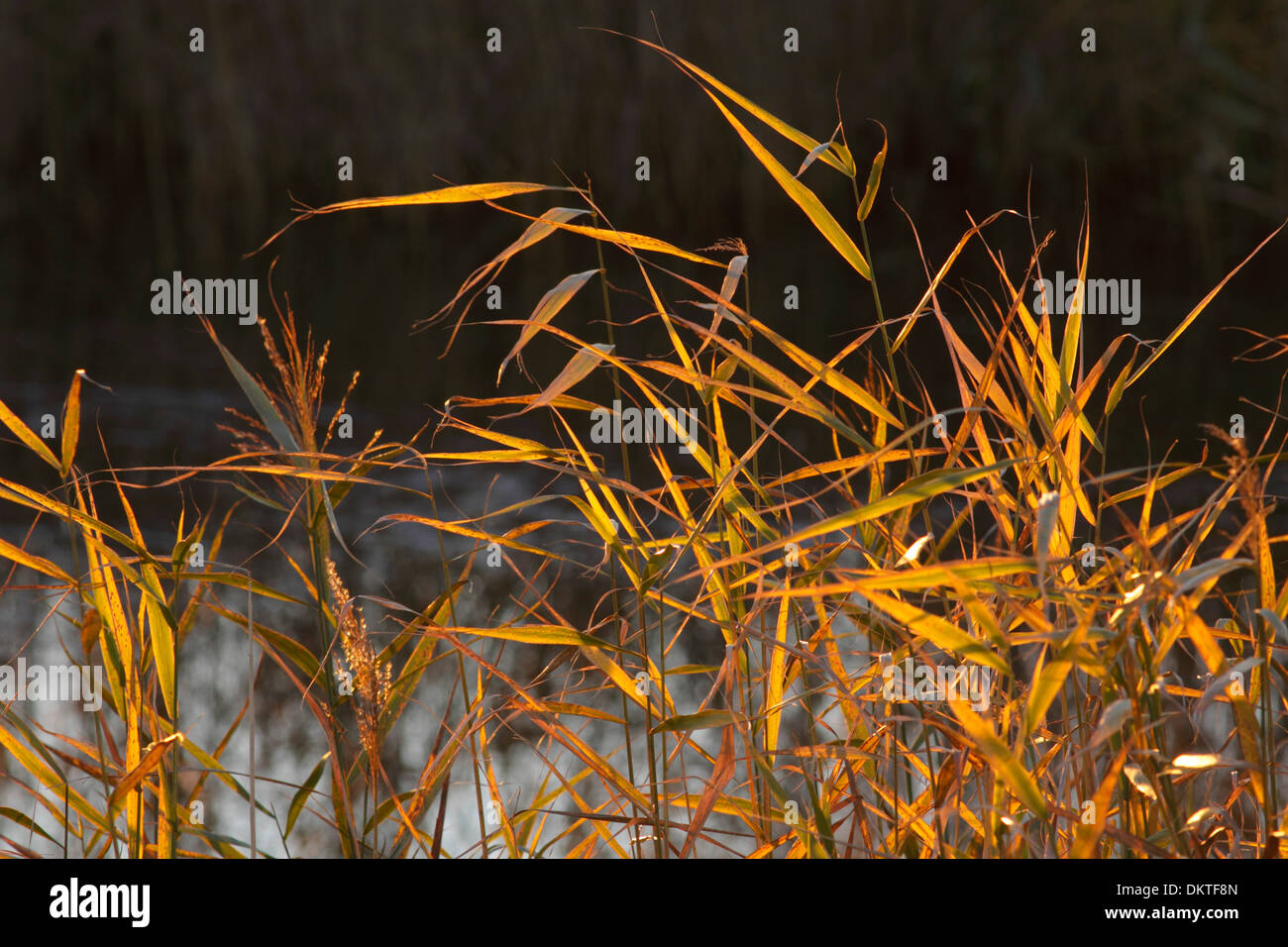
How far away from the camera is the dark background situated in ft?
18.5

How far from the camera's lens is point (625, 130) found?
5.66m

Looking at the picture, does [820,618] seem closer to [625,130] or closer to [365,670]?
[365,670]

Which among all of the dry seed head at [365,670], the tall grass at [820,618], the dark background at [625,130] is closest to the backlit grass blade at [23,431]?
the tall grass at [820,618]

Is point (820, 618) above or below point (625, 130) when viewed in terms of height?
below

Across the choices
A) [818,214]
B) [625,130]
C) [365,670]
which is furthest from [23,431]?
[625,130]

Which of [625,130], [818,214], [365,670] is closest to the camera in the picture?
[365,670]

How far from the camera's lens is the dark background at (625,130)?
5.65 m

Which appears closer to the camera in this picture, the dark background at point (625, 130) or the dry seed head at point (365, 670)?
the dry seed head at point (365, 670)

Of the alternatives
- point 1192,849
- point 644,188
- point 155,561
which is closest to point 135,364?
point 644,188

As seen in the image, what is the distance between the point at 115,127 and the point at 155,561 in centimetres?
597

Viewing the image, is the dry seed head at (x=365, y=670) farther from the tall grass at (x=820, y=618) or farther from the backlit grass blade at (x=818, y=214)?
the backlit grass blade at (x=818, y=214)

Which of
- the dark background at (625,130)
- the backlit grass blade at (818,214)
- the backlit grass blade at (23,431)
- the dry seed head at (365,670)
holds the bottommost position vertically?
the dry seed head at (365,670)

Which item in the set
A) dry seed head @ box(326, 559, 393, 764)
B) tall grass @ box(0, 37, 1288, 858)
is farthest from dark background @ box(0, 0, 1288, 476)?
dry seed head @ box(326, 559, 393, 764)

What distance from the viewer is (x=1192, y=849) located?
80 centimetres
